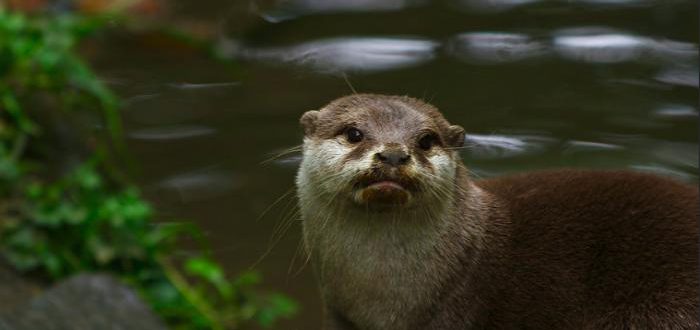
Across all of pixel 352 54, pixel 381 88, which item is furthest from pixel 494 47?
pixel 381 88

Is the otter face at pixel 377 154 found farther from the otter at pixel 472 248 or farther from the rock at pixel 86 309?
the rock at pixel 86 309

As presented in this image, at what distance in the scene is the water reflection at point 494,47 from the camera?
18.0 feet

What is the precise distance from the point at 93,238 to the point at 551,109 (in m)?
2.02

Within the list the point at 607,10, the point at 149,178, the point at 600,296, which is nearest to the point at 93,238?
the point at 149,178

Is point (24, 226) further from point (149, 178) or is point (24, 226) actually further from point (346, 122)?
point (346, 122)

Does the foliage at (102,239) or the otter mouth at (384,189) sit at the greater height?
the otter mouth at (384,189)

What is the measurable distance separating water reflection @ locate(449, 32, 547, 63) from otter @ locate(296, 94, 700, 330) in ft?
7.73

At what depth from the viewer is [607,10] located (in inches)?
239

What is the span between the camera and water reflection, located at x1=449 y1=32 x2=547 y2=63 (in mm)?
5484

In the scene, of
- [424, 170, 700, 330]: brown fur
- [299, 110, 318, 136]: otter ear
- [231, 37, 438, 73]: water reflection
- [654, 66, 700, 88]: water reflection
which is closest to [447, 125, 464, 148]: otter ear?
[424, 170, 700, 330]: brown fur

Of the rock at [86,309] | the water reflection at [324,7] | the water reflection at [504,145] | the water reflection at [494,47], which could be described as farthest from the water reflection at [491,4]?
the rock at [86,309]

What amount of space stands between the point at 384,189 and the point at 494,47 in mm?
3011

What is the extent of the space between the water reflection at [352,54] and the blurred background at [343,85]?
0.01 meters

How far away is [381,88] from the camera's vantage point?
5051 mm
